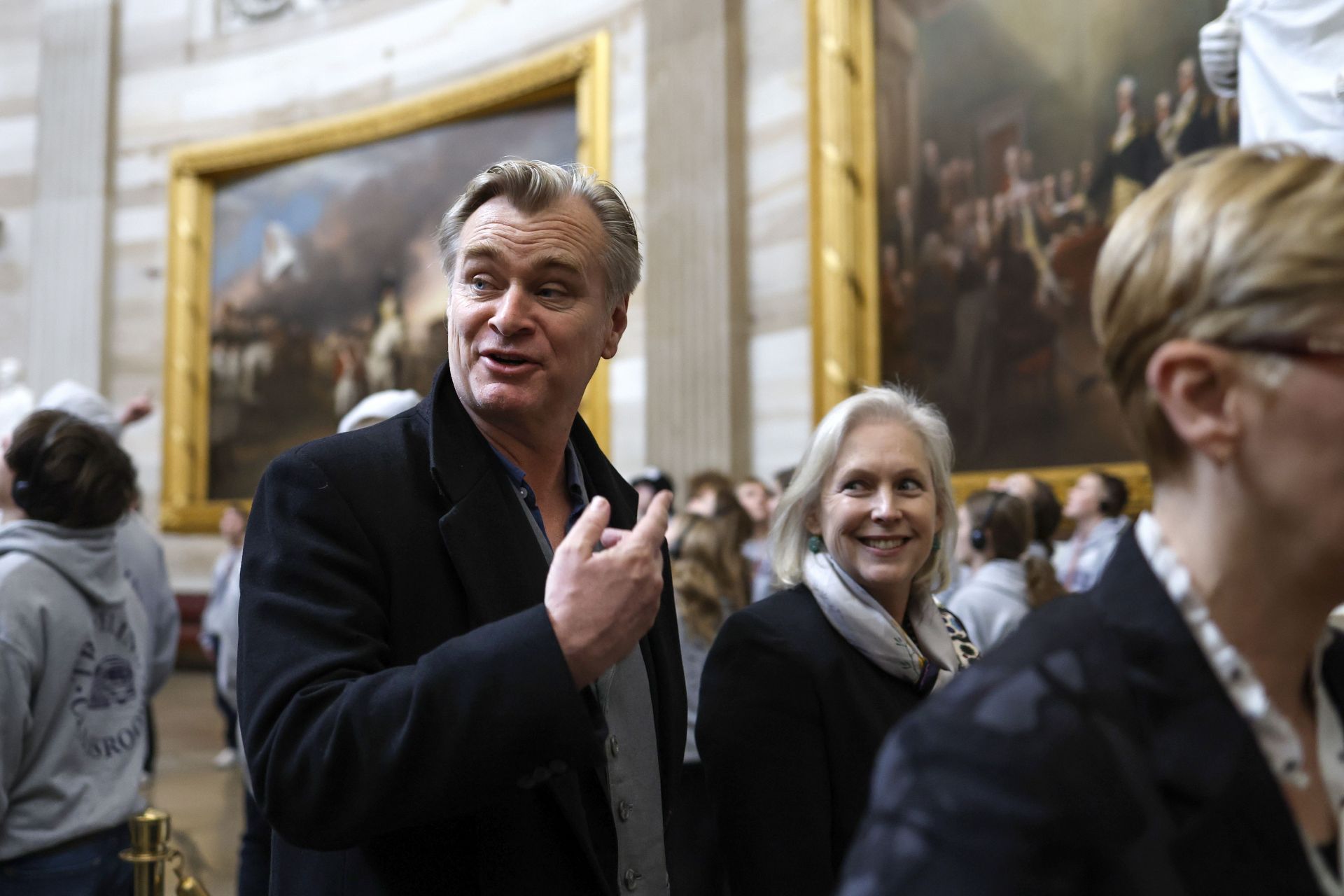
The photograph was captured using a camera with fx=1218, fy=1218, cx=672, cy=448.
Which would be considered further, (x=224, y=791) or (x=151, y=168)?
(x=151, y=168)

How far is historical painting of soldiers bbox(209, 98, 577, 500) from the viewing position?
1318cm

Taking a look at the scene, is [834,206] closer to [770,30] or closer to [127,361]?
[770,30]

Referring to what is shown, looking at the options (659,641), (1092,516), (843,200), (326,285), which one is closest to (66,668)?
(659,641)

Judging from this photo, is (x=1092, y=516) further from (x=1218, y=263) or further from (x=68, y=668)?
(x=1218, y=263)

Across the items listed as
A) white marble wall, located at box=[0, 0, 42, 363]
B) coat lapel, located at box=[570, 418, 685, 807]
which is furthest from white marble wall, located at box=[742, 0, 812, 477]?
white marble wall, located at box=[0, 0, 42, 363]

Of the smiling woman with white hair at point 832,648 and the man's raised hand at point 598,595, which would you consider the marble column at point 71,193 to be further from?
the man's raised hand at point 598,595

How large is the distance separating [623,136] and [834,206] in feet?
8.72

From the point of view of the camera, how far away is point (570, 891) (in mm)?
1662

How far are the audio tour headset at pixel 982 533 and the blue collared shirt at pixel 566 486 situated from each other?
2621mm

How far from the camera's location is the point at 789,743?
91.0 inches

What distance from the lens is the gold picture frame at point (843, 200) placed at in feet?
30.2

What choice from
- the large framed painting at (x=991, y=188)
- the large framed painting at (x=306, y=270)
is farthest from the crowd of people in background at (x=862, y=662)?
the large framed painting at (x=306, y=270)

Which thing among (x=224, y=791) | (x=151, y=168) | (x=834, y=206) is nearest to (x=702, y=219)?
(x=834, y=206)

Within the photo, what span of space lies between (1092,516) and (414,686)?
5885 mm
